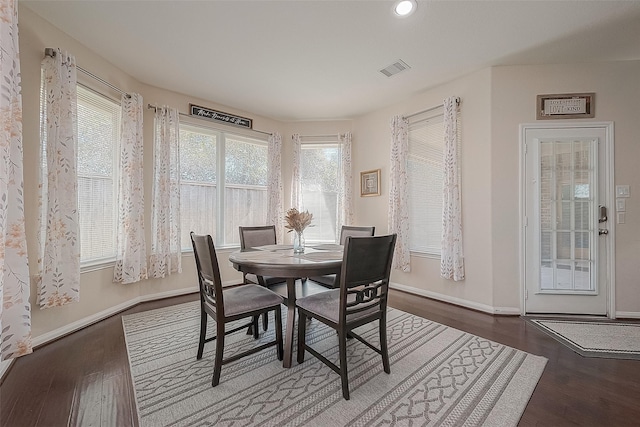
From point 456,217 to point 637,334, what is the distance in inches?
71.2

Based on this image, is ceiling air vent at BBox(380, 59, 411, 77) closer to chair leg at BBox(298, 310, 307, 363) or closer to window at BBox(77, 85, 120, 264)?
chair leg at BBox(298, 310, 307, 363)

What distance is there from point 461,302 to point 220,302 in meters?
2.84

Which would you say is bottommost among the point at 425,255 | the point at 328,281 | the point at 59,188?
the point at 328,281

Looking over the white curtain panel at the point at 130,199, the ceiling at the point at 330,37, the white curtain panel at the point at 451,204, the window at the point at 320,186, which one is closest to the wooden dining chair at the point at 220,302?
the white curtain panel at the point at 130,199

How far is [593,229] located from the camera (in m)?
2.82

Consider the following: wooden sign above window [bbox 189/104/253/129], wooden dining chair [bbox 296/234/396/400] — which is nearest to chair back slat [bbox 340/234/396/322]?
wooden dining chair [bbox 296/234/396/400]

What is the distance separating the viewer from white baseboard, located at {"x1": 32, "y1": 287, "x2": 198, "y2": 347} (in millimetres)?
2264

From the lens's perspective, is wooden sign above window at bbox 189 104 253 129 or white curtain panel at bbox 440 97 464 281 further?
wooden sign above window at bbox 189 104 253 129

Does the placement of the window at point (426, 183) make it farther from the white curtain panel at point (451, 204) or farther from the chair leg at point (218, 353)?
the chair leg at point (218, 353)

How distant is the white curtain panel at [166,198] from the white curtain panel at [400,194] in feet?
9.69

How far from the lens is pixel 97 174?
112 inches

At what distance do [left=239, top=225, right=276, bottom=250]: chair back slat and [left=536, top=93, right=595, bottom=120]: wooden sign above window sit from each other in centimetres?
332

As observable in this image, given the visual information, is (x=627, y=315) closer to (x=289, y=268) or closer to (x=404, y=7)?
(x=289, y=268)

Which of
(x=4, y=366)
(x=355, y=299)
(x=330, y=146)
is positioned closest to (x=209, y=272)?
(x=355, y=299)
